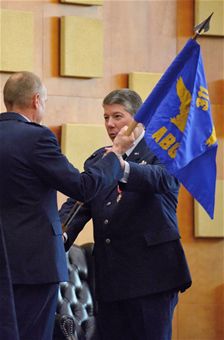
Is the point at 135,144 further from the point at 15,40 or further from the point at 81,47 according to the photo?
the point at 81,47

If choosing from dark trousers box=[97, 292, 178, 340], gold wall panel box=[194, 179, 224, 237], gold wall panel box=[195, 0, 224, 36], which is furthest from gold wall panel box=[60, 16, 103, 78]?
dark trousers box=[97, 292, 178, 340]

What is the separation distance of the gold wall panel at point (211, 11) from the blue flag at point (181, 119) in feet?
8.14

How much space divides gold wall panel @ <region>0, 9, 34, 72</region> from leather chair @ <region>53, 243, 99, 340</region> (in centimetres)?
121

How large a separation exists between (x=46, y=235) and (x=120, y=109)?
77 centimetres

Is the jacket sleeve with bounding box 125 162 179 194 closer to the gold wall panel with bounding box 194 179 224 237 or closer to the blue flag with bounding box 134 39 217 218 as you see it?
the blue flag with bounding box 134 39 217 218

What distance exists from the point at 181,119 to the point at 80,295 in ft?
5.96

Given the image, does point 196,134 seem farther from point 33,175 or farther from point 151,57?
point 151,57

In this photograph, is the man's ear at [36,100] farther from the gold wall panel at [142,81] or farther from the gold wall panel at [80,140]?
the gold wall panel at [142,81]

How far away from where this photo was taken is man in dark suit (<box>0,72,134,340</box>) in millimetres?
3385

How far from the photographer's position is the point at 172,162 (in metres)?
3.50

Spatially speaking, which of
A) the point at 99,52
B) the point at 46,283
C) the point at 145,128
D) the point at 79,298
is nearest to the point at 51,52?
the point at 99,52

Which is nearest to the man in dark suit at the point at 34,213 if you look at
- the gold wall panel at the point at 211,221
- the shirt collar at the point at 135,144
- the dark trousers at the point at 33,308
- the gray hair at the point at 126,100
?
the dark trousers at the point at 33,308

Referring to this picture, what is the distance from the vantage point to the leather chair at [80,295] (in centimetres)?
491

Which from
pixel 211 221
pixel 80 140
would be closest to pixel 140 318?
pixel 80 140
